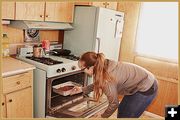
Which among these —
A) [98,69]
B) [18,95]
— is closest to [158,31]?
[98,69]

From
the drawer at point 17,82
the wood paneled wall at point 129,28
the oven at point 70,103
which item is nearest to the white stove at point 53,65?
the oven at point 70,103

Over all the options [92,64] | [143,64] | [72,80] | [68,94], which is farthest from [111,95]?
[143,64]

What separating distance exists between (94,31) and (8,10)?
40.0 inches

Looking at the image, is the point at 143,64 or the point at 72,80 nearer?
the point at 72,80

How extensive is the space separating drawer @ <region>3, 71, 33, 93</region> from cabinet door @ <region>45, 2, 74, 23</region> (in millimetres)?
733

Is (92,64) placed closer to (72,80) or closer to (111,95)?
(111,95)

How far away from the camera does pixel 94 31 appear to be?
2.66 meters

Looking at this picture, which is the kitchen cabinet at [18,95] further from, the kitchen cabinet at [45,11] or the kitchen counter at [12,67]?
the kitchen cabinet at [45,11]

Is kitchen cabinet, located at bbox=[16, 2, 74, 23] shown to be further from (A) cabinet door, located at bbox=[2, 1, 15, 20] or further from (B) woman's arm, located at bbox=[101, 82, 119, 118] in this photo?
(B) woman's arm, located at bbox=[101, 82, 119, 118]

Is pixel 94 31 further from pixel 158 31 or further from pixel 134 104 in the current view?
pixel 134 104

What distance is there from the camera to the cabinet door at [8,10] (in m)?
2.09

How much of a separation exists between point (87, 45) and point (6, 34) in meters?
0.96

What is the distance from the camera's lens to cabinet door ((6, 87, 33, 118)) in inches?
78.3

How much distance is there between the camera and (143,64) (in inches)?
121
